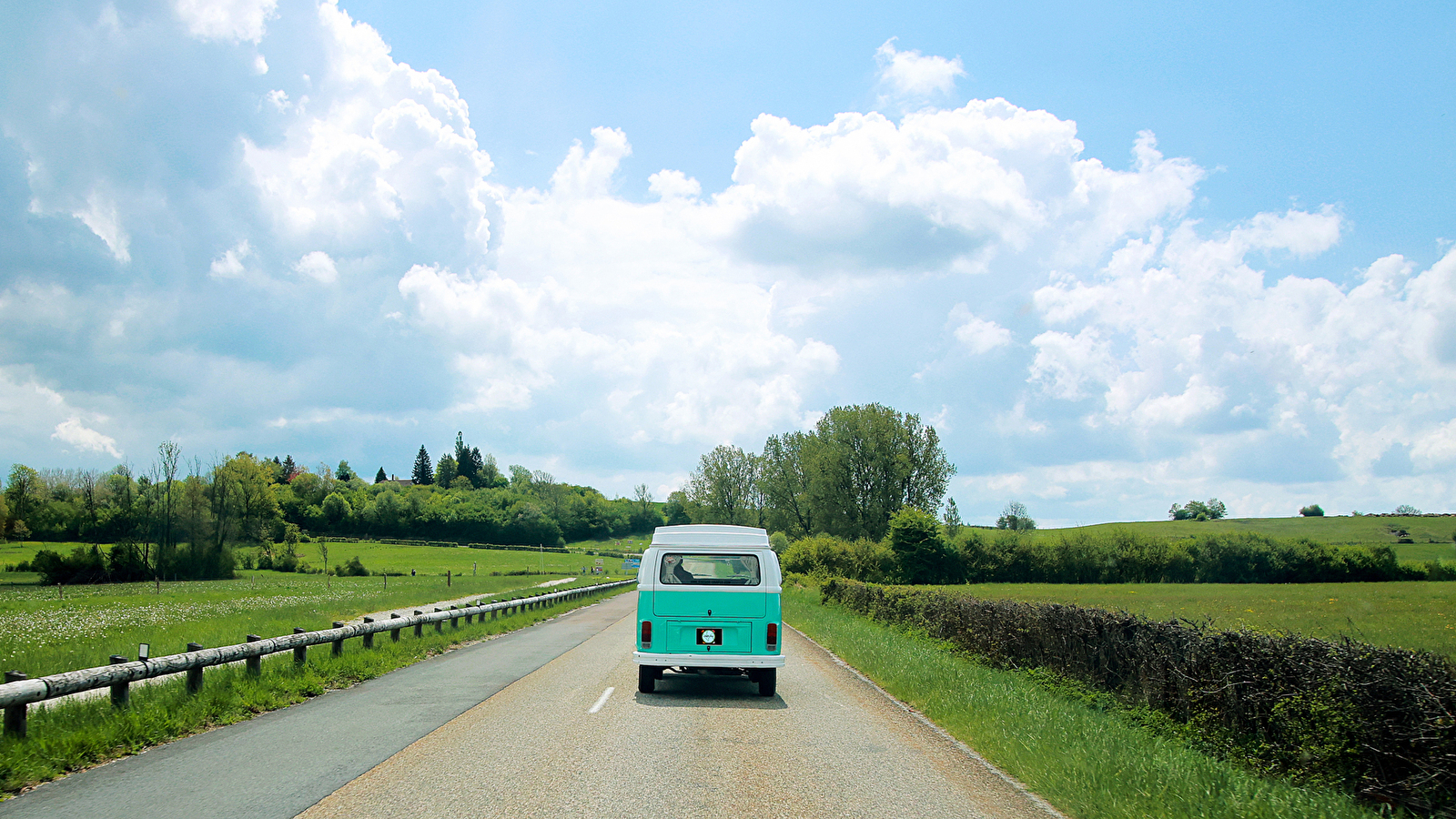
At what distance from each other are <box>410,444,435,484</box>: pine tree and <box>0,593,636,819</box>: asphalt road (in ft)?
634

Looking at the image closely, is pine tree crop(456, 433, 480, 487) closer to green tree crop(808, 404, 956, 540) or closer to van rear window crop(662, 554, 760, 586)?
green tree crop(808, 404, 956, 540)

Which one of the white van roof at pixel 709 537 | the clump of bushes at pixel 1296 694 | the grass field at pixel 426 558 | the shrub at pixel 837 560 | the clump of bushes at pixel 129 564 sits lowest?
the grass field at pixel 426 558

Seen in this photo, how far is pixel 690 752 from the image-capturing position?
7.78m

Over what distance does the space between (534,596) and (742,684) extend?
22854mm

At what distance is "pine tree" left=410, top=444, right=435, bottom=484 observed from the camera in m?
194

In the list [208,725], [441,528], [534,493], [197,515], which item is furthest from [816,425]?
[534,493]

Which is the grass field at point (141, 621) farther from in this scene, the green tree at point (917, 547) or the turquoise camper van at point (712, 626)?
the green tree at point (917, 547)

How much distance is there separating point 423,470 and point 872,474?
485ft

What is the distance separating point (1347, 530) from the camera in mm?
102312

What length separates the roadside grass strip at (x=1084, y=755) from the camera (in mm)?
5844

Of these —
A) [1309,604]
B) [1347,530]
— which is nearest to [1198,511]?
[1347,530]

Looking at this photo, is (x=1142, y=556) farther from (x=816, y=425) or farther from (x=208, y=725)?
(x=208, y=725)

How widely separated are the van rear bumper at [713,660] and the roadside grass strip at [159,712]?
15.9ft

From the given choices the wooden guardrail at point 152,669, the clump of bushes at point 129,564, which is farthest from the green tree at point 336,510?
the wooden guardrail at point 152,669
